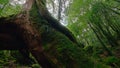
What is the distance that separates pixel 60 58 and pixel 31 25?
5.15 ft

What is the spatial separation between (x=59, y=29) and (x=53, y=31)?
0.58 meters

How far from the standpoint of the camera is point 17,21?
666cm

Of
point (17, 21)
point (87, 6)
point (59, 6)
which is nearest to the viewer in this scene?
point (17, 21)

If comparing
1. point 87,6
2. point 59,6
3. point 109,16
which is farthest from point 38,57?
point 59,6

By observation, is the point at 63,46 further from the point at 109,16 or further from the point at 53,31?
the point at 109,16

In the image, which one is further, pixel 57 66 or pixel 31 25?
pixel 31 25

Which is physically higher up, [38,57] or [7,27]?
[7,27]

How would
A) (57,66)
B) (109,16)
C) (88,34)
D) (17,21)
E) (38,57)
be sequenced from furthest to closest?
(88,34) → (109,16) → (17,21) → (38,57) → (57,66)

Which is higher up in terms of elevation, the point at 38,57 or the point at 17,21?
the point at 17,21

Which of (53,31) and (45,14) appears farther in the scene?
(45,14)

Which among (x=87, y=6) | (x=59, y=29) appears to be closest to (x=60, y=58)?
(x=59, y=29)

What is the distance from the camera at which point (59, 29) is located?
22.6ft

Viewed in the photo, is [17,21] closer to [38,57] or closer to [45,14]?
[45,14]

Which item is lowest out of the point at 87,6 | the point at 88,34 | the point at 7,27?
the point at 88,34
